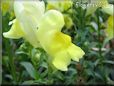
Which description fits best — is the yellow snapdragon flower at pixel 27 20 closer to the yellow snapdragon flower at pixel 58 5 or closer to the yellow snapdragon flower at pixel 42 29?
the yellow snapdragon flower at pixel 42 29

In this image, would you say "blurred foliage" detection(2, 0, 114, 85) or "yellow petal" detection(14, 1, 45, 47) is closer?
"yellow petal" detection(14, 1, 45, 47)

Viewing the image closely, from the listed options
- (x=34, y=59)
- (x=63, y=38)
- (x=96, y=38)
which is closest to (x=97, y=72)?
(x=96, y=38)

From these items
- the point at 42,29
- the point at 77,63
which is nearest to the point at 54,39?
the point at 42,29

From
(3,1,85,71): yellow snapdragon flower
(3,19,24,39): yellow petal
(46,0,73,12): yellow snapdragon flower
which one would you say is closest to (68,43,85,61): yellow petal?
(3,1,85,71): yellow snapdragon flower

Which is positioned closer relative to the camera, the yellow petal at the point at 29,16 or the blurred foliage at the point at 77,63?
the yellow petal at the point at 29,16

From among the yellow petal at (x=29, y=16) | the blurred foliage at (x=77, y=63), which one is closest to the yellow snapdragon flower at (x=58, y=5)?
the blurred foliage at (x=77, y=63)

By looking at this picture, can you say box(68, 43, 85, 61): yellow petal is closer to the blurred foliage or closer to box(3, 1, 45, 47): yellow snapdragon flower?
box(3, 1, 45, 47): yellow snapdragon flower
